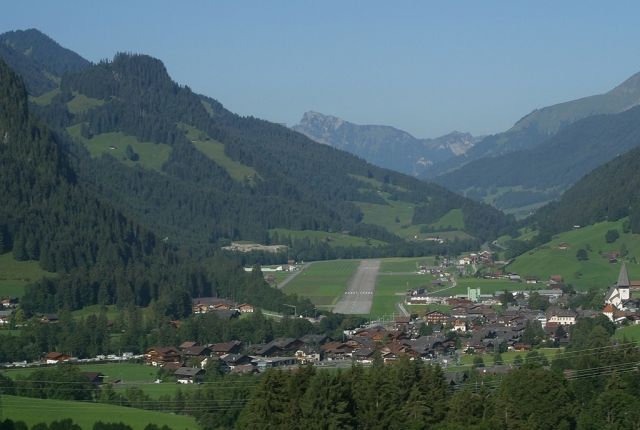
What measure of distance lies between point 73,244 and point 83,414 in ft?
189

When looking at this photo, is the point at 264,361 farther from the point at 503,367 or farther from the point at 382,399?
the point at 382,399

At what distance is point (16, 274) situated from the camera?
10425cm

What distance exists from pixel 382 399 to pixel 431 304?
204 feet

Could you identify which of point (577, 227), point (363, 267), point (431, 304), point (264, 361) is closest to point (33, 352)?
point (264, 361)

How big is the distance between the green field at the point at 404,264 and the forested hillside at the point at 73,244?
31.4 metres

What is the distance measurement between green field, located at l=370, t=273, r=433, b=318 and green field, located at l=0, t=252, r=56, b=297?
25.4m

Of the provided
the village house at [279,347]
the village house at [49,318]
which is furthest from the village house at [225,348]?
the village house at [49,318]

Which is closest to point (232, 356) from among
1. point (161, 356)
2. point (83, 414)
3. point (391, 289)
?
point (161, 356)

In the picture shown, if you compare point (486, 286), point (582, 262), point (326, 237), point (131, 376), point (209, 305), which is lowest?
point (131, 376)

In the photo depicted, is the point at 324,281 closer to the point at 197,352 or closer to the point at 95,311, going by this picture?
the point at 95,311

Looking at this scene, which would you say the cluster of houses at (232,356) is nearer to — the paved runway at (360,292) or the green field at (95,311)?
the green field at (95,311)

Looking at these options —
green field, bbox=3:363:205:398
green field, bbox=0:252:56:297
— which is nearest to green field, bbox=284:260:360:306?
green field, bbox=0:252:56:297

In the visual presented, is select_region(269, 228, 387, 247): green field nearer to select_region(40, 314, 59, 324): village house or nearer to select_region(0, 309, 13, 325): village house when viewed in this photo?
select_region(40, 314, 59, 324): village house

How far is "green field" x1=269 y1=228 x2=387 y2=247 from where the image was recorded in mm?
181500
